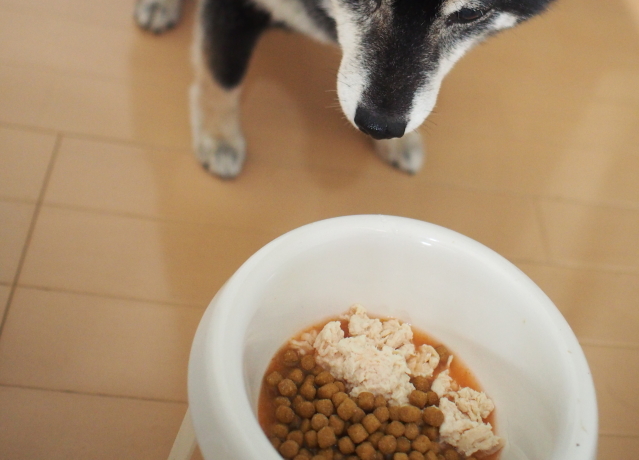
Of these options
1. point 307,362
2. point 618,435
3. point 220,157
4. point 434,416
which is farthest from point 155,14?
point 618,435

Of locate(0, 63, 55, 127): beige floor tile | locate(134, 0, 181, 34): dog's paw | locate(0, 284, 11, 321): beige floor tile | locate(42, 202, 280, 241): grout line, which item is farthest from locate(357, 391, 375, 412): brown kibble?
locate(134, 0, 181, 34): dog's paw

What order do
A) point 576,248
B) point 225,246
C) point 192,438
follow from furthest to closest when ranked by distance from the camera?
1. point 576,248
2. point 225,246
3. point 192,438

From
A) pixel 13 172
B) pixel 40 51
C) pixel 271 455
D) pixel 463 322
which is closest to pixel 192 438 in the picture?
pixel 271 455

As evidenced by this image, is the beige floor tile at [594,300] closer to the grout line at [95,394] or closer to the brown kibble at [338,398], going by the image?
the brown kibble at [338,398]

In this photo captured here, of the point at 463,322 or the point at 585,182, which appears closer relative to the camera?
the point at 463,322

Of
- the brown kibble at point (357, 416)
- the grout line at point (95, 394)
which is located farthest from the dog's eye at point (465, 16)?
the grout line at point (95, 394)

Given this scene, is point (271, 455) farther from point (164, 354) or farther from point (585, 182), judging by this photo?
point (585, 182)

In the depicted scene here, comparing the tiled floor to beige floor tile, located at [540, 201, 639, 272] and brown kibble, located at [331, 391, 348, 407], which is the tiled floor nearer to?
beige floor tile, located at [540, 201, 639, 272]
